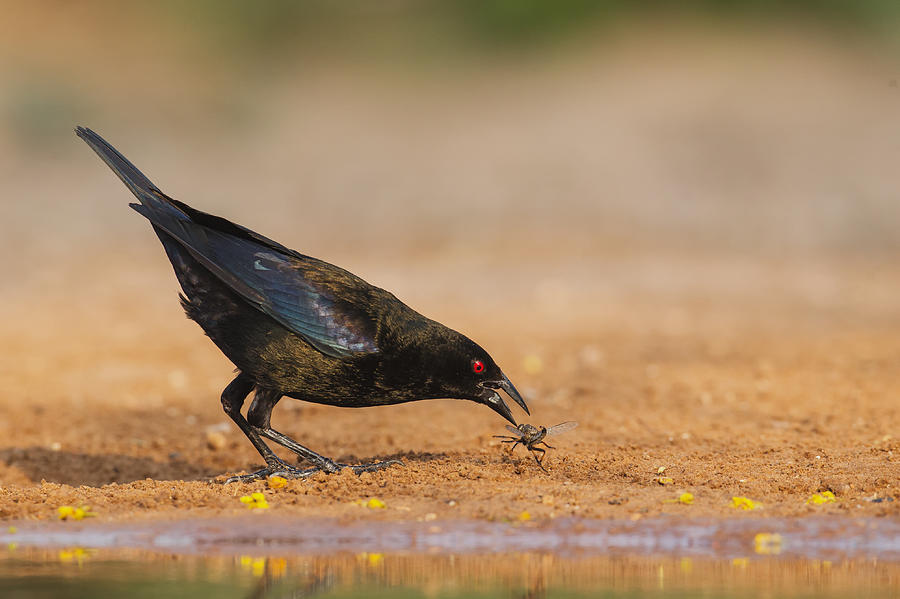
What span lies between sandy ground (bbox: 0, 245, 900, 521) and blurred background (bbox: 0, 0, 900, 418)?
119mm

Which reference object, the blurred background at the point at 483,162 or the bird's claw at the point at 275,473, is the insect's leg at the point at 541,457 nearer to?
the bird's claw at the point at 275,473

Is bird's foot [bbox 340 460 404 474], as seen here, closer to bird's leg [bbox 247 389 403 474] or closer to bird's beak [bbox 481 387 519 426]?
bird's leg [bbox 247 389 403 474]

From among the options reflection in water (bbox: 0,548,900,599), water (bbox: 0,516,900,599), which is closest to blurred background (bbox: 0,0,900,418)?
water (bbox: 0,516,900,599)

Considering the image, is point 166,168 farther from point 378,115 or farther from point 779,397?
point 779,397

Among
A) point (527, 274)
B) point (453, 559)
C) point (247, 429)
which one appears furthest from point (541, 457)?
point (527, 274)

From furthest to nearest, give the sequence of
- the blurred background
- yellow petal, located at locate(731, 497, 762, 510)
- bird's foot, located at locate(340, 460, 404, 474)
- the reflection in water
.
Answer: the blurred background < bird's foot, located at locate(340, 460, 404, 474) < yellow petal, located at locate(731, 497, 762, 510) < the reflection in water

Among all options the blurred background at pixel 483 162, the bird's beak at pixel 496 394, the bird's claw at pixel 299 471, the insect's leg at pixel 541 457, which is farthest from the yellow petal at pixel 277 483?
the blurred background at pixel 483 162

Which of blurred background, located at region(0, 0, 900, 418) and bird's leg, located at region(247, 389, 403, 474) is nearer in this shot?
bird's leg, located at region(247, 389, 403, 474)

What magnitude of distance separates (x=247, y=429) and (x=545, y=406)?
3.43 metres

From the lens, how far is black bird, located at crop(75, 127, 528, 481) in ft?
22.7

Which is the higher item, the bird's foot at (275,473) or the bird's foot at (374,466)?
the bird's foot at (374,466)

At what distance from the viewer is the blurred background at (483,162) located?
1695 centimetres

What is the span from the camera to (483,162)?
25406mm

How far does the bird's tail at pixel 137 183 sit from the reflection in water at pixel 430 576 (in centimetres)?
231
